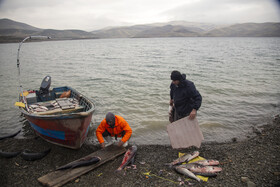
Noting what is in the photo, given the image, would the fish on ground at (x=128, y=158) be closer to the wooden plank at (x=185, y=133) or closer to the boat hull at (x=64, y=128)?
the wooden plank at (x=185, y=133)

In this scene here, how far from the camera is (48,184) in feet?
15.7

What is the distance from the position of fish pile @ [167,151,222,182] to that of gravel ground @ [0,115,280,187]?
134 millimetres

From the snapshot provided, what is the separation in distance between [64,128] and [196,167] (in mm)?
4549

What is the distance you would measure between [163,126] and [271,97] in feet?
31.6

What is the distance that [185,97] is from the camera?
5.88 metres

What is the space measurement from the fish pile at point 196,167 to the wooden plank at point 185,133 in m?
0.54

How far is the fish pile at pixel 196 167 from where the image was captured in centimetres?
496

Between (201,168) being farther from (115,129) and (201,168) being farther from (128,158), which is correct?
(115,129)

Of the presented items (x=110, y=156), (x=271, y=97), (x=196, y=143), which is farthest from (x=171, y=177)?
(x=271, y=97)

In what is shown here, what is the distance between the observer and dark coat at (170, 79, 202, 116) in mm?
Answer: 5633

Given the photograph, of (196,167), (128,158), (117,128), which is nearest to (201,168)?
(196,167)

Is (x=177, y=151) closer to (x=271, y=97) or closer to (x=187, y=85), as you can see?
(x=187, y=85)

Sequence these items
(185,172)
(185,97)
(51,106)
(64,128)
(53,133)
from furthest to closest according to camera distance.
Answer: (51,106), (53,133), (64,128), (185,97), (185,172)

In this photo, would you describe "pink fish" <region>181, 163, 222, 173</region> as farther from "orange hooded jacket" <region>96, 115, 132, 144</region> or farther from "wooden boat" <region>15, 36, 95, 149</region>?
"wooden boat" <region>15, 36, 95, 149</region>
